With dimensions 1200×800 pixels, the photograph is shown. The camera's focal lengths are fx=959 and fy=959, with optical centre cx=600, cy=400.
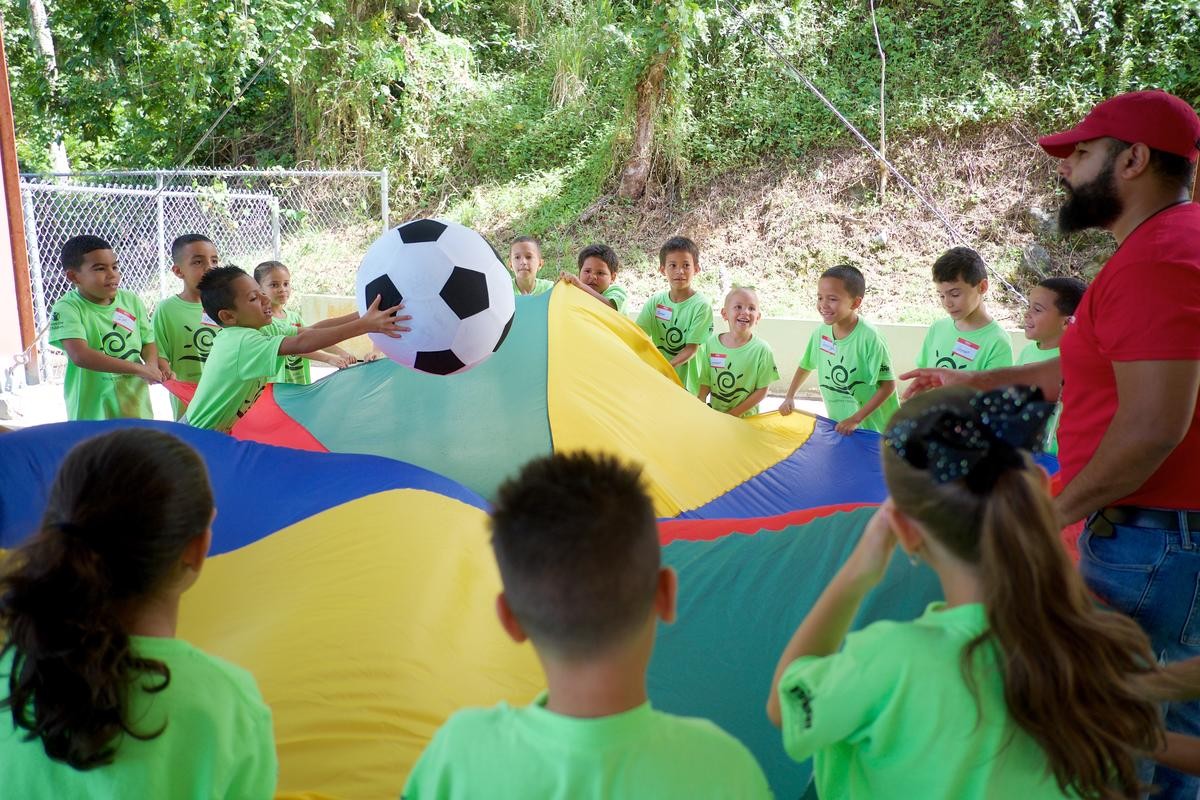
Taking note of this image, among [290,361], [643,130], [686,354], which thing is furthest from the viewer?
[643,130]

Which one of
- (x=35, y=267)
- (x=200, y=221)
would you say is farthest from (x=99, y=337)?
(x=200, y=221)

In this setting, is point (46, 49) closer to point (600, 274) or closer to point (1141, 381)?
point (600, 274)

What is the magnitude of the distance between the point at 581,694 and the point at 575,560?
157mm

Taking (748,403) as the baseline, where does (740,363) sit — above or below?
above

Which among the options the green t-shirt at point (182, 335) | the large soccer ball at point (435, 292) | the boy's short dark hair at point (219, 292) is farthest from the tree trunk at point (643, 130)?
the large soccer ball at point (435, 292)

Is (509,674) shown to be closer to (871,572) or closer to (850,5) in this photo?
(871,572)

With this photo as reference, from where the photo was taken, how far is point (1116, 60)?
35.5ft

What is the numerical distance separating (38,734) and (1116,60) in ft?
40.5

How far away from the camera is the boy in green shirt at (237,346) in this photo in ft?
11.1

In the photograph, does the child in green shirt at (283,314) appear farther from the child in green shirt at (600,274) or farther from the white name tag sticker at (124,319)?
the child in green shirt at (600,274)

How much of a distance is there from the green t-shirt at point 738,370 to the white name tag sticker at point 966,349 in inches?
41.2

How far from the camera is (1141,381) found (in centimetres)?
179

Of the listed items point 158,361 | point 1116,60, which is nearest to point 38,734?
point 158,361

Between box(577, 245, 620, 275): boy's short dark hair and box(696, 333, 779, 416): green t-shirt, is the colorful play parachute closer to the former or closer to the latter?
box(696, 333, 779, 416): green t-shirt
